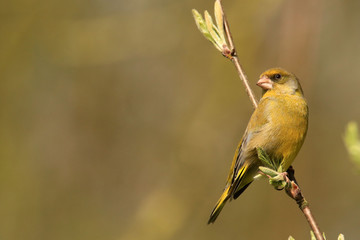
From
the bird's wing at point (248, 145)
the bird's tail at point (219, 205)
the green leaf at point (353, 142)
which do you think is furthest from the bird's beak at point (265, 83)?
the green leaf at point (353, 142)

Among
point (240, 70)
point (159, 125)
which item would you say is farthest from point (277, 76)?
point (159, 125)

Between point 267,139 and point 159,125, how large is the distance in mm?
5027

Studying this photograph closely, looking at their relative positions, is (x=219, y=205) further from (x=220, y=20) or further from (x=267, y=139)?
(x=220, y=20)

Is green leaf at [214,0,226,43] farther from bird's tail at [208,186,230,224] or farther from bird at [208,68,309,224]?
bird's tail at [208,186,230,224]

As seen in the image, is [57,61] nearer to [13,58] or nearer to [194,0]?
[13,58]

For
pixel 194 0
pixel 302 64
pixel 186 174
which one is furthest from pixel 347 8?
pixel 186 174

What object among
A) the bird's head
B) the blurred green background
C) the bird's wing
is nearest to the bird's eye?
the bird's head

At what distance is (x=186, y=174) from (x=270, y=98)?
7.97ft

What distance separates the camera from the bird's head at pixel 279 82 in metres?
5.10

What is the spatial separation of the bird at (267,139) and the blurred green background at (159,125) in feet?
7.67

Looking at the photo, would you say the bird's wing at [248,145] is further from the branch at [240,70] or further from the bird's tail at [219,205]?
the branch at [240,70]

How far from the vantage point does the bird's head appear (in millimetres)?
5098

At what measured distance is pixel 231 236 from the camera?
314 inches

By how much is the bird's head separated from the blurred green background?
6.69 ft
